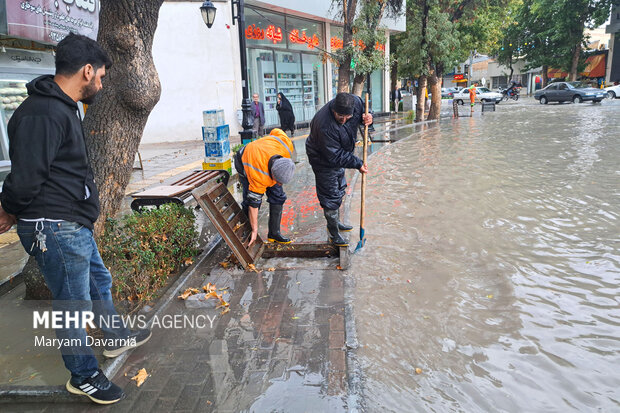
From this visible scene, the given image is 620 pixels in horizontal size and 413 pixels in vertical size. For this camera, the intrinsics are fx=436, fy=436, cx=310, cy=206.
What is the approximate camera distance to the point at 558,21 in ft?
116

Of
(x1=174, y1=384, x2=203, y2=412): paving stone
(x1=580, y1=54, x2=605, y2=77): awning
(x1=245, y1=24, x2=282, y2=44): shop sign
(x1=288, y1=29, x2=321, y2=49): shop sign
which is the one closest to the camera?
(x1=174, y1=384, x2=203, y2=412): paving stone

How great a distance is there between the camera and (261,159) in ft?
14.8

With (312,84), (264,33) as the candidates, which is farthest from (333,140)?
(312,84)

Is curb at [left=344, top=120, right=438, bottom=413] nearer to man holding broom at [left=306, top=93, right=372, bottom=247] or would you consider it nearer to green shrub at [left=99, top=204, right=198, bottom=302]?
man holding broom at [left=306, top=93, right=372, bottom=247]

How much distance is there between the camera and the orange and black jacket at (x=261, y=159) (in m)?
4.52

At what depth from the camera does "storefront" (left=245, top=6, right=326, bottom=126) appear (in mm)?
17422

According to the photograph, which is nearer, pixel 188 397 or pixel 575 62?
pixel 188 397

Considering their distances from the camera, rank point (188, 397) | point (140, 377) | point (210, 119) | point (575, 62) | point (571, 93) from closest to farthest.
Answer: point (188, 397) → point (140, 377) → point (210, 119) → point (571, 93) → point (575, 62)

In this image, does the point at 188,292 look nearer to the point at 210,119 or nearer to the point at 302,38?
the point at 210,119

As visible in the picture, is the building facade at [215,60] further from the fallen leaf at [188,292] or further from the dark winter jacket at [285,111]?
the fallen leaf at [188,292]

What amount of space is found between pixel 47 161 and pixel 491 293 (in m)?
3.75

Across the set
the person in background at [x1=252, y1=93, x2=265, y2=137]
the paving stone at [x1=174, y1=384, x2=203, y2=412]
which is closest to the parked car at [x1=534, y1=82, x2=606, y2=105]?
the person in background at [x1=252, y1=93, x2=265, y2=137]

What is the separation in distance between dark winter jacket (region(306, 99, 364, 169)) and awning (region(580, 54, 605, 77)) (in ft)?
143

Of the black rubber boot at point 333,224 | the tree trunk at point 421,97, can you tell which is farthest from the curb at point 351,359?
the tree trunk at point 421,97
